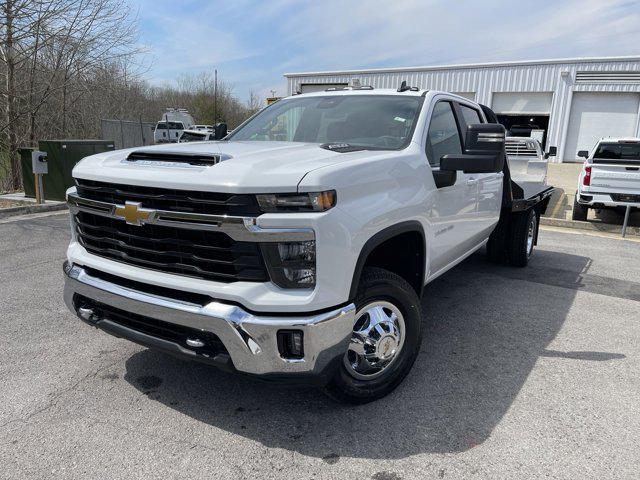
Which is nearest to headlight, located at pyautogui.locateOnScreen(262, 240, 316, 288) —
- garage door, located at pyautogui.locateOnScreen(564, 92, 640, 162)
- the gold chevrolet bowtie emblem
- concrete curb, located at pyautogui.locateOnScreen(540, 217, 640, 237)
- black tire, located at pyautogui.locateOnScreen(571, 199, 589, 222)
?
the gold chevrolet bowtie emblem

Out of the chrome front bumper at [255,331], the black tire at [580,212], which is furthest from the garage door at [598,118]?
the chrome front bumper at [255,331]

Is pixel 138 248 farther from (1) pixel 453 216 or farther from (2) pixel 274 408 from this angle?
(1) pixel 453 216

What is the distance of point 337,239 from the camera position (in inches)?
95.0

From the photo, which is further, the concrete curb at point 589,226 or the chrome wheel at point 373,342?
the concrete curb at point 589,226

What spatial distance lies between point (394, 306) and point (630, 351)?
227cm

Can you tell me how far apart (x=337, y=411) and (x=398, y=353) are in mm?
522

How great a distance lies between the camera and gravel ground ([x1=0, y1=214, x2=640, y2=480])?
246 cm

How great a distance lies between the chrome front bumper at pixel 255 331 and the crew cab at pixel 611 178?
8.82 m

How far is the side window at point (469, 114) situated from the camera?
455 cm

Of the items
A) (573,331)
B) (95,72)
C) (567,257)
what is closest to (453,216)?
(573,331)

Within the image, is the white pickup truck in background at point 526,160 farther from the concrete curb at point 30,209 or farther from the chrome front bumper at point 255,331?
the concrete curb at point 30,209

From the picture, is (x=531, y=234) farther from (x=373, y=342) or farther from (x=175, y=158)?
(x=175, y=158)

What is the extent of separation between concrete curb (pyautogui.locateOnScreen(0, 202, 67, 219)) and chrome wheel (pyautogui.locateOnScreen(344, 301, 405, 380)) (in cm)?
885

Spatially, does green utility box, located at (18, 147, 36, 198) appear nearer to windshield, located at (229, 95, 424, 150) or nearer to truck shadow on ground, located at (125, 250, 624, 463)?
windshield, located at (229, 95, 424, 150)
